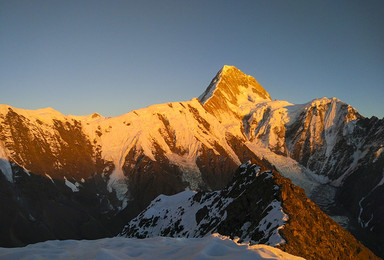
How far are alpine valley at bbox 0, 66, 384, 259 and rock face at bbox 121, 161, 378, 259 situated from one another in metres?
0.18

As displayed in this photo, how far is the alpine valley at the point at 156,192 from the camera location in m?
44.6

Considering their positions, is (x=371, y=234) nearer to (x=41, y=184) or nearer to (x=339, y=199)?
(x=339, y=199)

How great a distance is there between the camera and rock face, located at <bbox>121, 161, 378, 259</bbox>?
37.8m

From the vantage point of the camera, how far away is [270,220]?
135 ft

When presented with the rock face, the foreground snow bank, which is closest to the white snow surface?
the rock face

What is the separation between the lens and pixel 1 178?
390 feet

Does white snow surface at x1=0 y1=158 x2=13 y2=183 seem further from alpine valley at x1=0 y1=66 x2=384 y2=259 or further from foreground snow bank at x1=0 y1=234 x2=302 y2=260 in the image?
foreground snow bank at x1=0 y1=234 x2=302 y2=260

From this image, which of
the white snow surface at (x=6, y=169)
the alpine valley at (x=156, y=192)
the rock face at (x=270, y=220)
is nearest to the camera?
the rock face at (x=270, y=220)

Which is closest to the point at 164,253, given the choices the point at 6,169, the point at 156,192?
the point at 6,169

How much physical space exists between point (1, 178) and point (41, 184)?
14.6 metres

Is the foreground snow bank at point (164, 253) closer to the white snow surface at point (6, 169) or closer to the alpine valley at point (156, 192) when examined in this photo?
the alpine valley at point (156, 192)

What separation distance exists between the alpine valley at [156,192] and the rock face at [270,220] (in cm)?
18

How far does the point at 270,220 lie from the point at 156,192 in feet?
378

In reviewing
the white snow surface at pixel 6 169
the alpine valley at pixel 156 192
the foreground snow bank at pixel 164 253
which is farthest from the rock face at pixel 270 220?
the white snow surface at pixel 6 169
